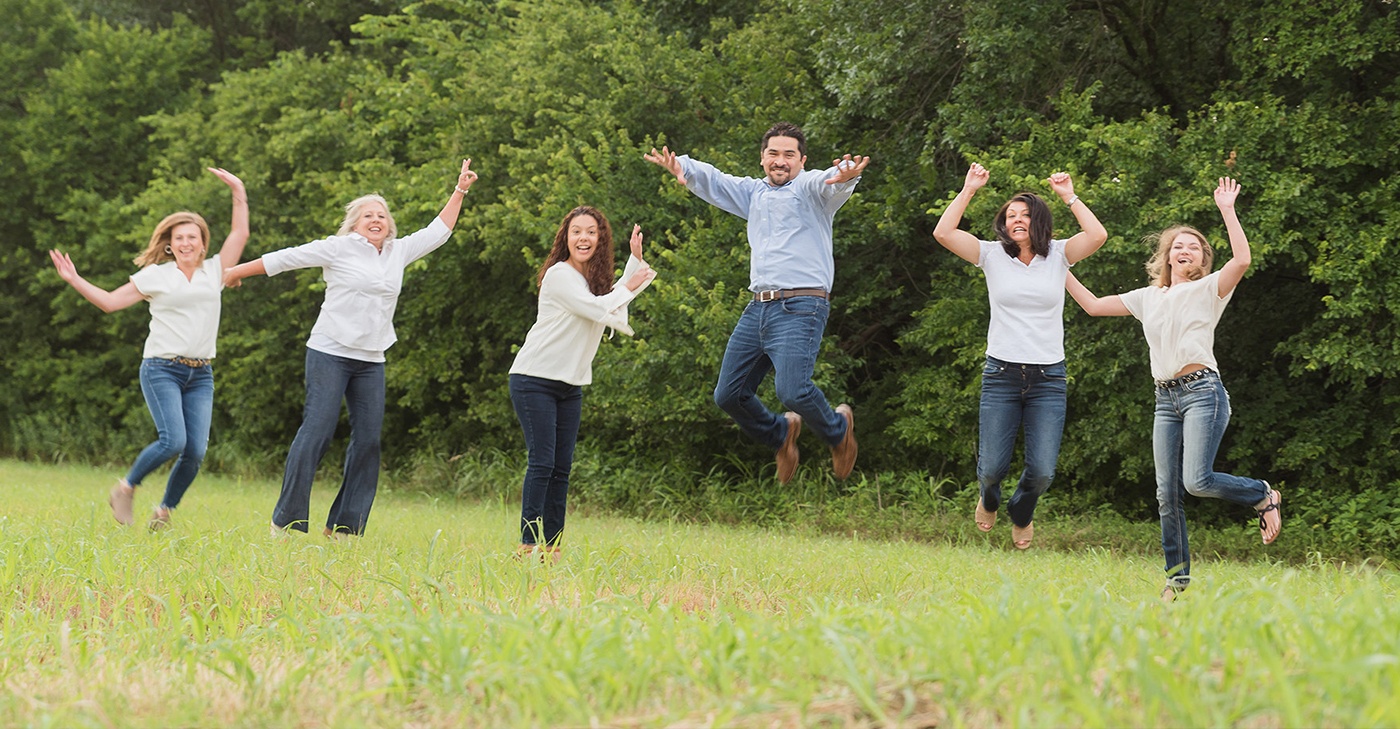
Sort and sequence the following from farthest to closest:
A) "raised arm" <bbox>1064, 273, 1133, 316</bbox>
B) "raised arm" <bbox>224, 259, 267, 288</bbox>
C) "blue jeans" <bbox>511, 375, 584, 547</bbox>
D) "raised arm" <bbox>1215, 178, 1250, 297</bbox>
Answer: "raised arm" <bbox>224, 259, 267, 288</bbox>
"raised arm" <bbox>1064, 273, 1133, 316</bbox>
"blue jeans" <bbox>511, 375, 584, 547</bbox>
"raised arm" <bbox>1215, 178, 1250, 297</bbox>

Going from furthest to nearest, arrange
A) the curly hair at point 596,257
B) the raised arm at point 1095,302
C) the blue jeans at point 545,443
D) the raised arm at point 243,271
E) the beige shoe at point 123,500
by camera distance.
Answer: the beige shoe at point 123,500
the raised arm at point 243,271
the raised arm at point 1095,302
the curly hair at point 596,257
the blue jeans at point 545,443

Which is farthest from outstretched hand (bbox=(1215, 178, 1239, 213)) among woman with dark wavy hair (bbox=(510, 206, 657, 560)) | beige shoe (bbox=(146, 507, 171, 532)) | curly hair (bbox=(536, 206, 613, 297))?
beige shoe (bbox=(146, 507, 171, 532))

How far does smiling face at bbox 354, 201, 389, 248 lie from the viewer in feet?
25.2

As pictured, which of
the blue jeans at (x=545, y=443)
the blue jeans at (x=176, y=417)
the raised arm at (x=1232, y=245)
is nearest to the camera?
the raised arm at (x=1232, y=245)

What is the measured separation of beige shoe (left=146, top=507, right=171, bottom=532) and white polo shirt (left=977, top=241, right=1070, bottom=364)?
17.0 feet

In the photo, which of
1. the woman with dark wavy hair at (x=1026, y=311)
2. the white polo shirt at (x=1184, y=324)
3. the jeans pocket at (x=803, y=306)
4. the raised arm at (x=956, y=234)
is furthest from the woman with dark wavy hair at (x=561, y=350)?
the white polo shirt at (x=1184, y=324)

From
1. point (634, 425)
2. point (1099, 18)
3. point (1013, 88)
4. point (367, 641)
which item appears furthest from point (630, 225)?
point (367, 641)

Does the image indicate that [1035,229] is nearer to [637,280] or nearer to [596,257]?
[637,280]

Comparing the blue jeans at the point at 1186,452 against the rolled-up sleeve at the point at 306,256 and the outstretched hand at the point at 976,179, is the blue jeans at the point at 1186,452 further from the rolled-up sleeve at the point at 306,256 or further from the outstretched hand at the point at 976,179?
the rolled-up sleeve at the point at 306,256

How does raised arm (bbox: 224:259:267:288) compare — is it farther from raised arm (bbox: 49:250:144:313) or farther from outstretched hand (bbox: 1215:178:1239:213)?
outstretched hand (bbox: 1215:178:1239:213)

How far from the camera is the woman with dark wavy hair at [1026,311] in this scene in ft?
23.1

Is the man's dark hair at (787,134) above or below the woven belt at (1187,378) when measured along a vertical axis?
above

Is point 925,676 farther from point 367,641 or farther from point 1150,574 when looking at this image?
point 1150,574

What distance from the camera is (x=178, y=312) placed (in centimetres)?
830
